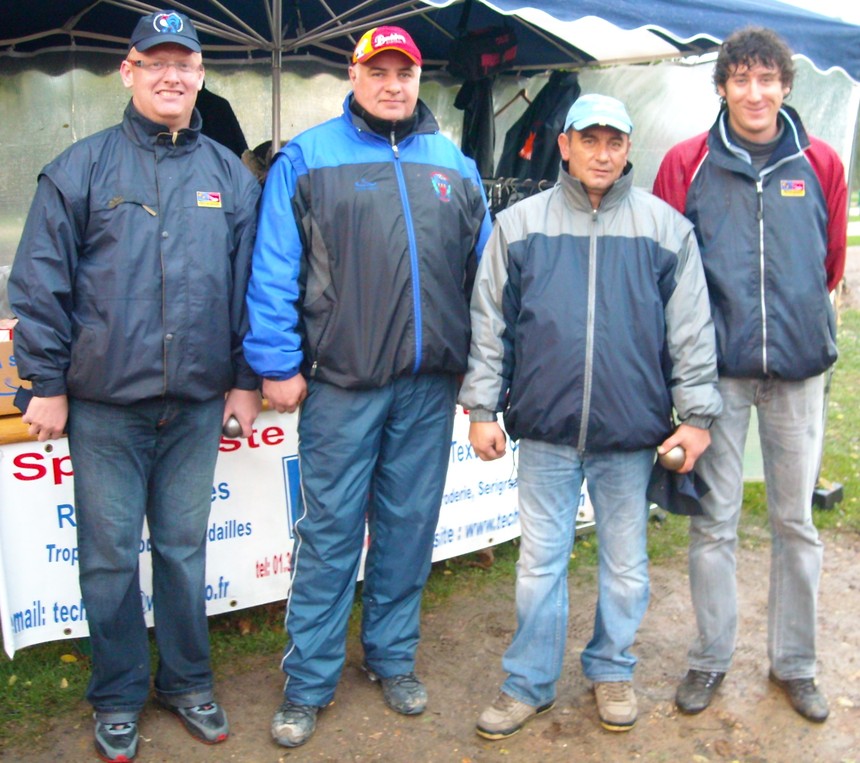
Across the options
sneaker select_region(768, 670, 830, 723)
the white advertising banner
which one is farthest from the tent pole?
sneaker select_region(768, 670, 830, 723)

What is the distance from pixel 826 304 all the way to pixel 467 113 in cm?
396

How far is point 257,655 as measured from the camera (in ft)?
11.3

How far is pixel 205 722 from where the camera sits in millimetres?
2883

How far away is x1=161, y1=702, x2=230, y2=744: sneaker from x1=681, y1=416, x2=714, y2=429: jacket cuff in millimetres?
1689

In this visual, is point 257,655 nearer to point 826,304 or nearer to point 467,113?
point 826,304

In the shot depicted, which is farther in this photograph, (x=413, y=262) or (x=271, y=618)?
(x=271, y=618)

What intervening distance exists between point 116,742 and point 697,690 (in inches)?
72.1

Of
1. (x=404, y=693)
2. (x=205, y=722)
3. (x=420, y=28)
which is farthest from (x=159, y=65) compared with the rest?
(x=420, y=28)

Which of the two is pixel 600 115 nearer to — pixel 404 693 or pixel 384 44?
pixel 384 44

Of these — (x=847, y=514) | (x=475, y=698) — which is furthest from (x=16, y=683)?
(x=847, y=514)

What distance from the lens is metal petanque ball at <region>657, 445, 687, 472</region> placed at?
2.70 metres

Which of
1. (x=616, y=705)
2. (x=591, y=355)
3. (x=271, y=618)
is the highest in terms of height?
(x=591, y=355)

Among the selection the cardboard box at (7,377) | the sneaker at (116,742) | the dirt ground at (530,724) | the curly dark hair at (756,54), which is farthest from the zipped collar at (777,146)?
the sneaker at (116,742)

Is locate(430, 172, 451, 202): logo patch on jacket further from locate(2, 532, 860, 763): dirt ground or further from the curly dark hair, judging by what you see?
locate(2, 532, 860, 763): dirt ground
